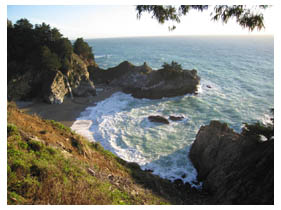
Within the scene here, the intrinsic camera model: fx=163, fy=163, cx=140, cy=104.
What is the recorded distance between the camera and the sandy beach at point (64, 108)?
24.3 metres

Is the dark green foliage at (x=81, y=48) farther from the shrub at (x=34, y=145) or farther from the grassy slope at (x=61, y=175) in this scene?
the shrub at (x=34, y=145)

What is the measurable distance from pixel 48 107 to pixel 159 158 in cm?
2110

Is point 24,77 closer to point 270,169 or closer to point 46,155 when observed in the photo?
point 46,155

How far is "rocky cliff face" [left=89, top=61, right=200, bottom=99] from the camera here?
35.4m

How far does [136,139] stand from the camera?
775 inches

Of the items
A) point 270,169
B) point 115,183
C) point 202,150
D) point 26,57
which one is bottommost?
point 202,150

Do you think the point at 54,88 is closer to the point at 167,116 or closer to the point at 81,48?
the point at 81,48

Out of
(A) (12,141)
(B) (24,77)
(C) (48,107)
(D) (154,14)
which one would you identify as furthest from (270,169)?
(B) (24,77)

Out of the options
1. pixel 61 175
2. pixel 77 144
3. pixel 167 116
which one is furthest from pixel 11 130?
pixel 167 116

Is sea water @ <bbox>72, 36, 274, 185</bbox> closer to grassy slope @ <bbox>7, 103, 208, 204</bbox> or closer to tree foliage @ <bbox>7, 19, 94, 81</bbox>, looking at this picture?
grassy slope @ <bbox>7, 103, 208, 204</bbox>

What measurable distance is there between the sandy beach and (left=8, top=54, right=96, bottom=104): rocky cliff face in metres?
1.29

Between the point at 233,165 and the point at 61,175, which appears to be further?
the point at 233,165

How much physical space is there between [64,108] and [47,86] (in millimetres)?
5513

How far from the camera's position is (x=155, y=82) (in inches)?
1473
